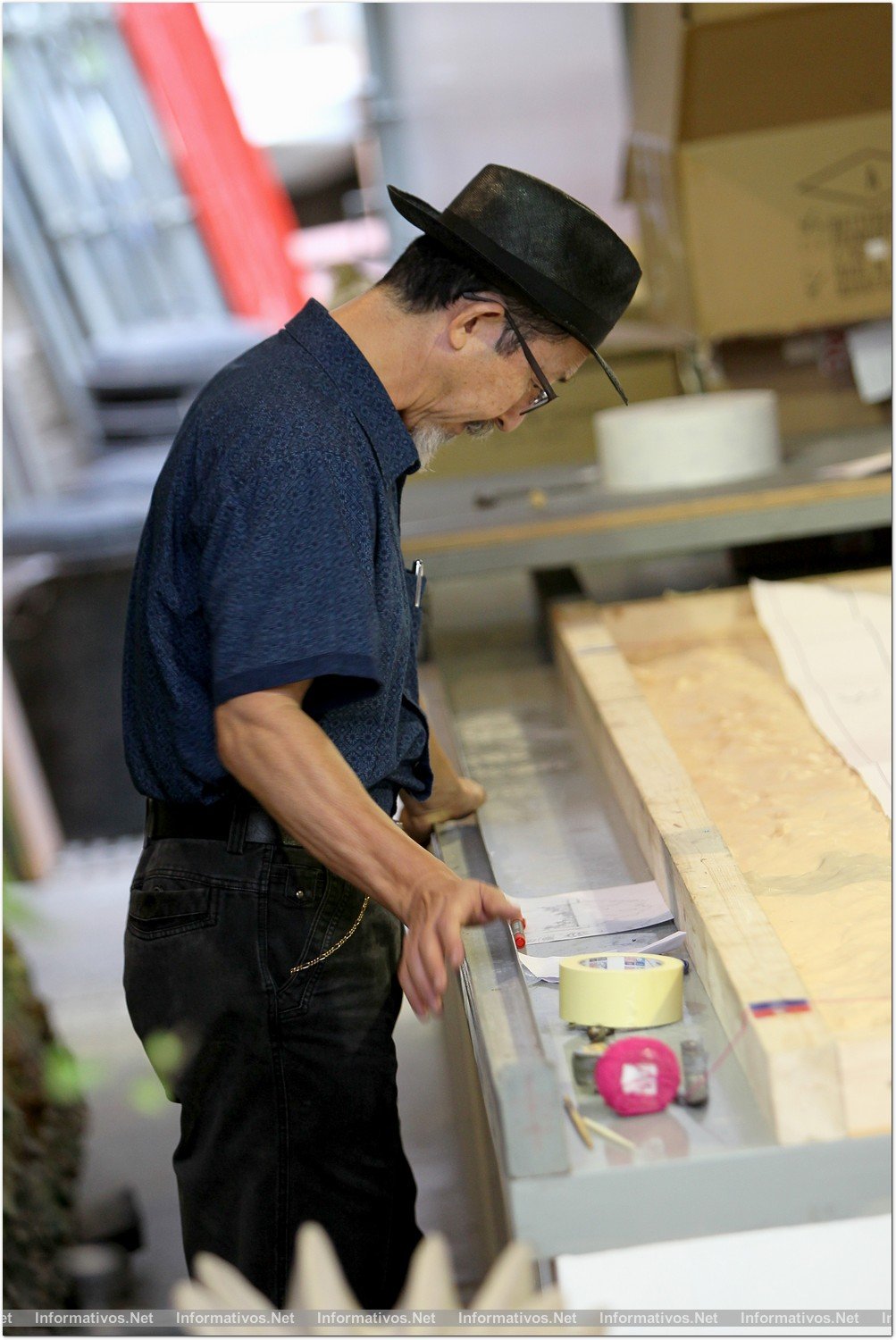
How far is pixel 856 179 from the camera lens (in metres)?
3.12

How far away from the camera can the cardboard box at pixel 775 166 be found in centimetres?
292

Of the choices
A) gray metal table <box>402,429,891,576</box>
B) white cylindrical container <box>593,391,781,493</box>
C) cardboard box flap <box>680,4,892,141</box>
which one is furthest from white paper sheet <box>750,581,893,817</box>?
cardboard box flap <box>680,4,892,141</box>

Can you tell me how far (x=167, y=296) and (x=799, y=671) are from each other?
324 inches

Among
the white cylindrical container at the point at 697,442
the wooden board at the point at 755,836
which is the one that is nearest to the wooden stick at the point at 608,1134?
the wooden board at the point at 755,836

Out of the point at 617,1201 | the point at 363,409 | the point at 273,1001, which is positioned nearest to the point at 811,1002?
the point at 617,1201

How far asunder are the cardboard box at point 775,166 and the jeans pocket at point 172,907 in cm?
212

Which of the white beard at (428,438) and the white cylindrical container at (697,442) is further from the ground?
the white beard at (428,438)

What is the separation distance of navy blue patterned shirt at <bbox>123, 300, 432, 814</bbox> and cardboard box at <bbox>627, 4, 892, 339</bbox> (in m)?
1.79

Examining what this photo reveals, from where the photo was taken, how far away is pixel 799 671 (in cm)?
232

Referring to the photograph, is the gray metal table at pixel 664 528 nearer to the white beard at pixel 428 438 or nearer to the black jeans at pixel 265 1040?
the white beard at pixel 428 438

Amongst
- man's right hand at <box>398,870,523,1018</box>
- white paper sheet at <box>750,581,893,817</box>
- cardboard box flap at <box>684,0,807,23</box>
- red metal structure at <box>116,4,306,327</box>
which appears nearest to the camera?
man's right hand at <box>398,870,523,1018</box>

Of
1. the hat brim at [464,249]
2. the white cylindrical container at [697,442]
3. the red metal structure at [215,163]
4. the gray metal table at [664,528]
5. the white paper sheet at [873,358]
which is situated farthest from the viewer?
the red metal structure at [215,163]

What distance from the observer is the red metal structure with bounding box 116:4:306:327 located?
26.9 ft

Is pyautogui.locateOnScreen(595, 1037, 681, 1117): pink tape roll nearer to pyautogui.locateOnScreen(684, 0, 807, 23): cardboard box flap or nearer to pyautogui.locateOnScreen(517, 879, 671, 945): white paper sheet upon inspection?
pyautogui.locateOnScreen(517, 879, 671, 945): white paper sheet
